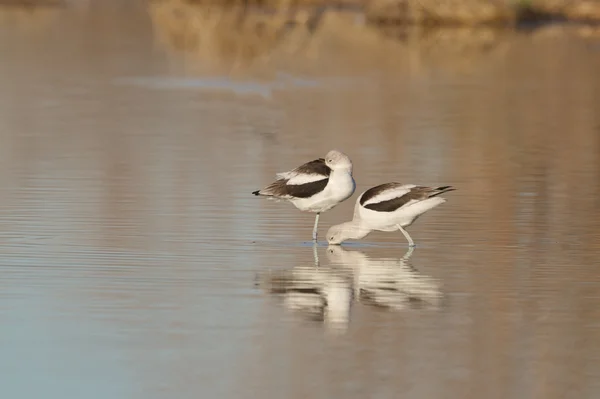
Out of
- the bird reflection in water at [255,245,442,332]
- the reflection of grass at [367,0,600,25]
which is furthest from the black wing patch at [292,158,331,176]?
the reflection of grass at [367,0,600,25]

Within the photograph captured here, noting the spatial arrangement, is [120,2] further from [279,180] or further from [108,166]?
[279,180]

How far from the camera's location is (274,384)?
739 centimetres

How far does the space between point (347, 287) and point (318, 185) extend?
2.39 metres

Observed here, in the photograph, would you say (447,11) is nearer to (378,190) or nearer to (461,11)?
(461,11)

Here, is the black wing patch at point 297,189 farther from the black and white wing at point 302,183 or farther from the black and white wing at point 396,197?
the black and white wing at point 396,197

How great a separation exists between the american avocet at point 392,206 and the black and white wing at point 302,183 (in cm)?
64

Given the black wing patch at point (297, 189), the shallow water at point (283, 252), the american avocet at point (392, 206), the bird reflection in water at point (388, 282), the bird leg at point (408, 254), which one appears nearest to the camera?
the shallow water at point (283, 252)

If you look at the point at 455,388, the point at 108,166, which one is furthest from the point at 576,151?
the point at 455,388

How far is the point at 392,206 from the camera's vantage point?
11.5m

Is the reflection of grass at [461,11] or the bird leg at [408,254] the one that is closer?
the bird leg at [408,254]

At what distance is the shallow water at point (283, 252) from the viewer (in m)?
7.74

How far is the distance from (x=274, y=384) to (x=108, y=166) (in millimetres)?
9118

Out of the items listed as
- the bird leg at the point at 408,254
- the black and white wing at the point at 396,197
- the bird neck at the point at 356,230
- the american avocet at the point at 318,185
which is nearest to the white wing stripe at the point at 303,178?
the american avocet at the point at 318,185

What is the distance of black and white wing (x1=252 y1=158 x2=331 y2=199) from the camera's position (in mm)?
12289
